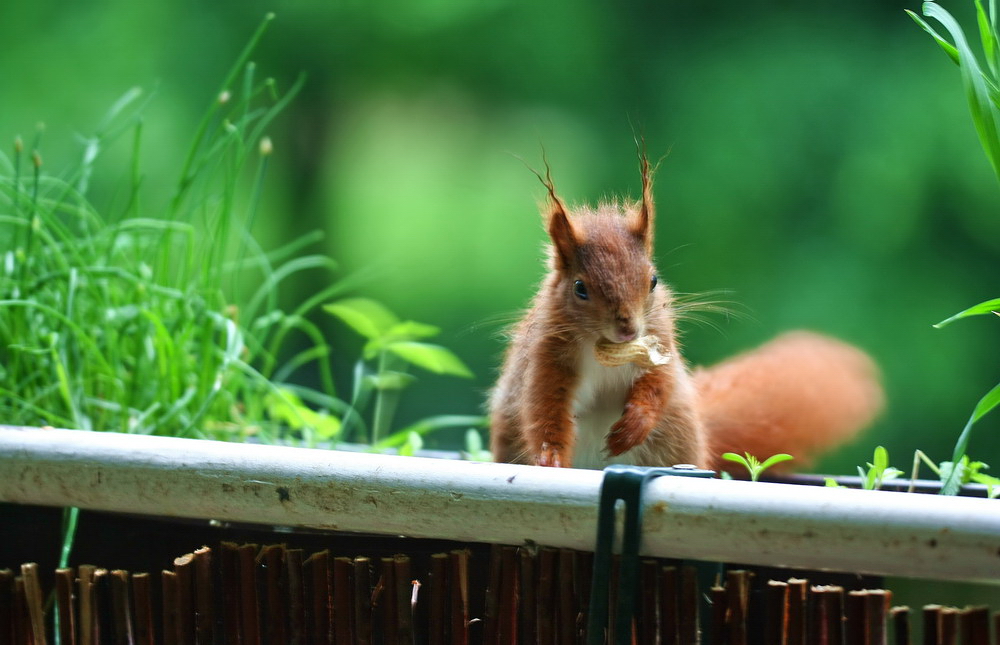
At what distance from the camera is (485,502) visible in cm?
54

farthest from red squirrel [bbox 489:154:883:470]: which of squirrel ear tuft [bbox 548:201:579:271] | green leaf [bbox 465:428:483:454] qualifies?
green leaf [bbox 465:428:483:454]

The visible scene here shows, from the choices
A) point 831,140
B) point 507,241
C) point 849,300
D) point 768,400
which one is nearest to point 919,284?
point 849,300

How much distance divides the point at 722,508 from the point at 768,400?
476 mm

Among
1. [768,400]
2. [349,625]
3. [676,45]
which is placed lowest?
[349,625]

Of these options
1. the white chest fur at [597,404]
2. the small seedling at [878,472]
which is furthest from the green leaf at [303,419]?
the small seedling at [878,472]

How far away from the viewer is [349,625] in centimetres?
59

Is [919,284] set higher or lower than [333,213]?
lower

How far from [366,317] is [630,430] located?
1.29ft

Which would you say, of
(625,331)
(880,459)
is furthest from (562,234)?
(880,459)

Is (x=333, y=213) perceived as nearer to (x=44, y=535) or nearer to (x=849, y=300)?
(x=849, y=300)

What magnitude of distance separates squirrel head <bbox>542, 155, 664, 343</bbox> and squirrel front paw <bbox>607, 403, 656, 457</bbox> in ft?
0.18

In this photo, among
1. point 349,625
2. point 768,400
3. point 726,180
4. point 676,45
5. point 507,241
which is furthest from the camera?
point 507,241

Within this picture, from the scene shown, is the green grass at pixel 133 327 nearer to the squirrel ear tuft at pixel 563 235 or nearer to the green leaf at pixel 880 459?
the squirrel ear tuft at pixel 563 235

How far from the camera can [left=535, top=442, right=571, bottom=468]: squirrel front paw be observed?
72cm
